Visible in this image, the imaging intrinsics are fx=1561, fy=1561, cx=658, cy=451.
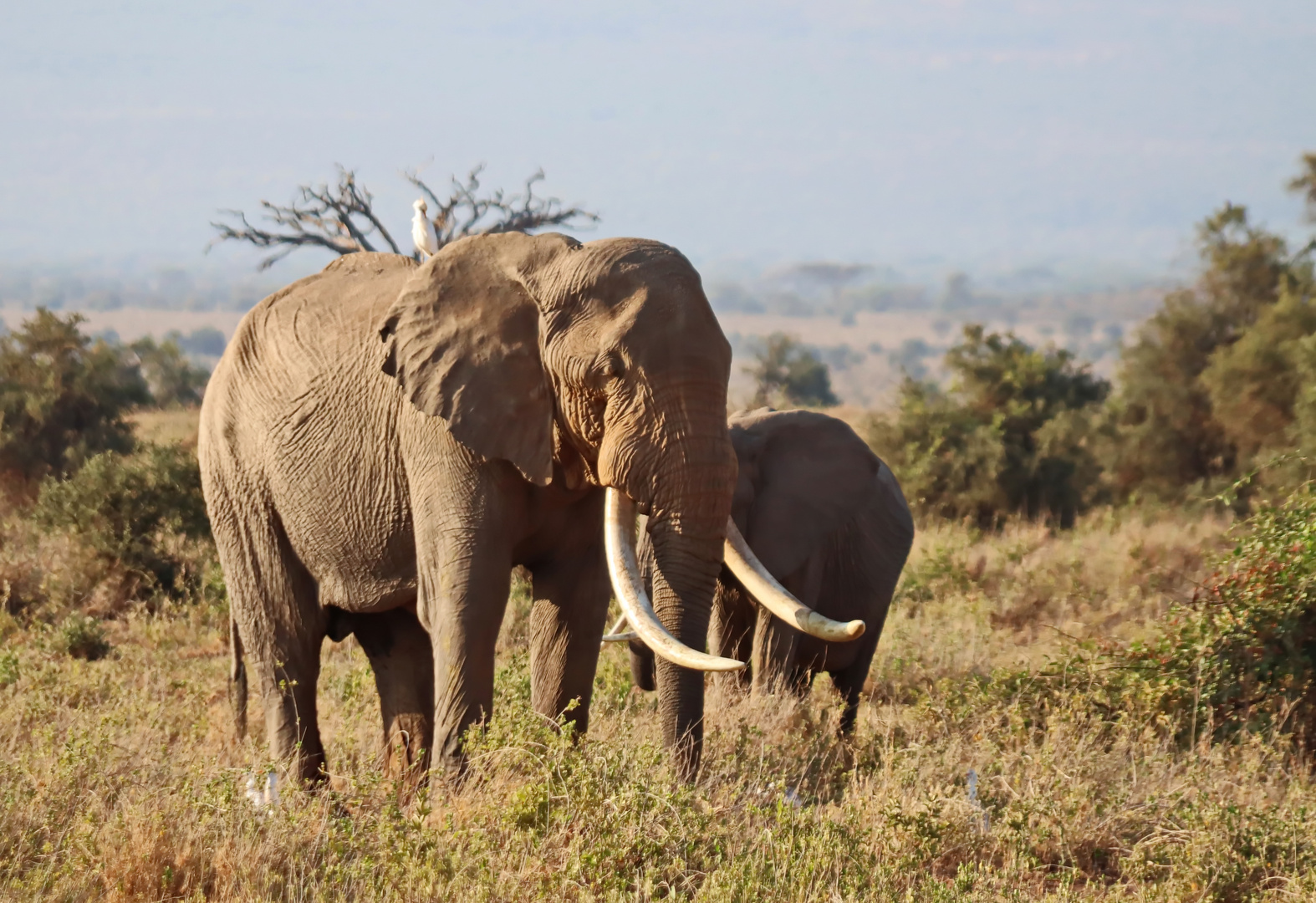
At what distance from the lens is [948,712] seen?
25.2 ft

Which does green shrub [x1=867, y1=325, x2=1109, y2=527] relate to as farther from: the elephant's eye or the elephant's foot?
the elephant's eye

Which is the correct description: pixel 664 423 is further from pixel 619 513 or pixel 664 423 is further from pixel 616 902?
pixel 616 902

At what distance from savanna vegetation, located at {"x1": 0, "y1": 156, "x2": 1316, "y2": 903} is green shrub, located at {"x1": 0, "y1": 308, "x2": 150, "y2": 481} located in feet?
0.27

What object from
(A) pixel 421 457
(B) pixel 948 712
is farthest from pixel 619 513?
(B) pixel 948 712

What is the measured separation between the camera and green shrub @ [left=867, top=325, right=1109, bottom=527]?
58.5 feet

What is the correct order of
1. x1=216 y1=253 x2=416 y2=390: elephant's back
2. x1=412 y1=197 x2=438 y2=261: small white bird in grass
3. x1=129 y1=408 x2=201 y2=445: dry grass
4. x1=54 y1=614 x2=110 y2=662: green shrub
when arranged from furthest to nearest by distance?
x1=129 y1=408 x2=201 y2=445: dry grass < x1=54 y1=614 x2=110 y2=662: green shrub < x1=412 y1=197 x2=438 y2=261: small white bird in grass < x1=216 y1=253 x2=416 y2=390: elephant's back

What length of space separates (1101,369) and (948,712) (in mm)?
141687

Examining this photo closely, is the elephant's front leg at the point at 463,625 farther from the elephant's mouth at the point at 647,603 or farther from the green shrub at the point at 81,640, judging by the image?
the green shrub at the point at 81,640

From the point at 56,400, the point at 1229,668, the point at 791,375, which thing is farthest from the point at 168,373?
the point at 1229,668

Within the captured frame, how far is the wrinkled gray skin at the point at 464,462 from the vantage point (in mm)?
5129

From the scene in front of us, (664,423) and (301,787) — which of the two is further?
(301,787)

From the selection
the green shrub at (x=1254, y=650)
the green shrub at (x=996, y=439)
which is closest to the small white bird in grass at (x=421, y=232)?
the green shrub at (x=1254, y=650)

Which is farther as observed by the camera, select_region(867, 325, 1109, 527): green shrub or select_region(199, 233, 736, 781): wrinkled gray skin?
select_region(867, 325, 1109, 527): green shrub

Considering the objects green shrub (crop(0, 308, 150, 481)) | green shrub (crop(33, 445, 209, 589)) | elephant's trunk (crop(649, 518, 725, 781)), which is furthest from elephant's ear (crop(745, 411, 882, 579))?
green shrub (crop(0, 308, 150, 481))
